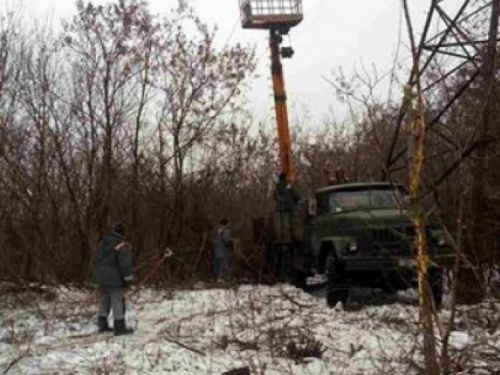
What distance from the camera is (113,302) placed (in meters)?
11.8

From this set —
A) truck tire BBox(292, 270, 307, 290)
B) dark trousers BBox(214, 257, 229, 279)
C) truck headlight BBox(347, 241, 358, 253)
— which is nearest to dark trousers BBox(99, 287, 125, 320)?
truck headlight BBox(347, 241, 358, 253)

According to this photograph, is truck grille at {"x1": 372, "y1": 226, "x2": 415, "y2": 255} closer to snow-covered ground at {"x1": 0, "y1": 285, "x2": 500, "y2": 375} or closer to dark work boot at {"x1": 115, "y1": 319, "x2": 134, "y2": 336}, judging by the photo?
snow-covered ground at {"x1": 0, "y1": 285, "x2": 500, "y2": 375}

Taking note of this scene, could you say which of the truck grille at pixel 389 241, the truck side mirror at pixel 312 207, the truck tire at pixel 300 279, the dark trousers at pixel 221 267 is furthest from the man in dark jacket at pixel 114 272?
the dark trousers at pixel 221 267

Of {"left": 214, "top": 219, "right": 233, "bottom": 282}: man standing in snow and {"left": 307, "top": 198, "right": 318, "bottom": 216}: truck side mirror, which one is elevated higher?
{"left": 307, "top": 198, "right": 318, "bottom": 216}: truck side mirror

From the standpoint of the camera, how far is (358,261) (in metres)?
12.9

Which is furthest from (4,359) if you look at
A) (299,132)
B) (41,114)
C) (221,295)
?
(299,132)

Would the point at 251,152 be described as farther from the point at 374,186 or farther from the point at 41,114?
the point at 374,186

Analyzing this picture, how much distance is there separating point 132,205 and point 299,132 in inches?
652

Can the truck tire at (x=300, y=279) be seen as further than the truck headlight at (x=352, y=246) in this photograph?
Yes

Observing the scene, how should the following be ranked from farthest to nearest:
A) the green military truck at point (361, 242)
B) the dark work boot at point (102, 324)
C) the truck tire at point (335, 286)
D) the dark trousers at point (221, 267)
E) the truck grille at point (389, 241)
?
the dark trousers at point (221, 267), the truck tire at point (335, 286), the truck grille at point (389, 241), the green military truck at point (361, 242), the dark work boot at point (102, 324)

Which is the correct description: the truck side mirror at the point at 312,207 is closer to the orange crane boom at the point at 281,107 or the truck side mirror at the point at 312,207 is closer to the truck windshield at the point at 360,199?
the truck windshield at the point at 360,199

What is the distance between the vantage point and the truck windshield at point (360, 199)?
14055 mm

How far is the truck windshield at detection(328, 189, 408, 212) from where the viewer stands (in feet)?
46.1

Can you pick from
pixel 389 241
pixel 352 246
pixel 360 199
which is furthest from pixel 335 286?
pixel 360 199
